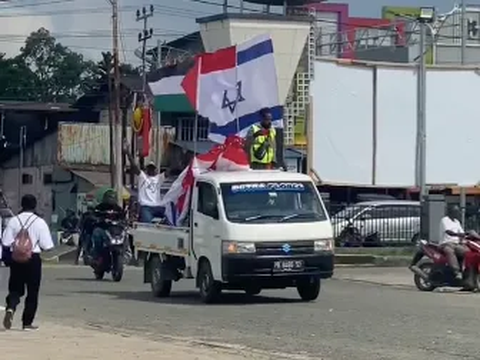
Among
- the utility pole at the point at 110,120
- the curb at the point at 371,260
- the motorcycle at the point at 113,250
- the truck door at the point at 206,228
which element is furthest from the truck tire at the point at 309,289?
the utility pole at the point at 110,120

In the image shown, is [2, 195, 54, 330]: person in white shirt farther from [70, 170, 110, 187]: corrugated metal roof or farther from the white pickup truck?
[70, 170, 110, 187]: corrugated metal roof

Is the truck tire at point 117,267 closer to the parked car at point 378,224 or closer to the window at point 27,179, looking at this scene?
the parked car at point 378,224

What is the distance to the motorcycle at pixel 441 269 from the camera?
959 inches

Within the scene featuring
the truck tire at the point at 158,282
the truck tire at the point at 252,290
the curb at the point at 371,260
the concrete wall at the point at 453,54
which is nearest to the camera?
the truck tire at the point at 252,290

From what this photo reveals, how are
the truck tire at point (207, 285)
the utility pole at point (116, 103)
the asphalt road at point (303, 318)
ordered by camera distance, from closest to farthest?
1. the asphalt road at point (303, 318)
2. the truck tire at point (207, 285)
3. the utility pole at point (116, 103)

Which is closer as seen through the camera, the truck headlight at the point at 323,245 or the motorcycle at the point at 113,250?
the truck headlight at the point at 323,245

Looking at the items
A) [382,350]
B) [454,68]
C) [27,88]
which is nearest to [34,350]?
[382,350]

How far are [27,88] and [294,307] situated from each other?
85.0 metres

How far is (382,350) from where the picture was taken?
14.4m

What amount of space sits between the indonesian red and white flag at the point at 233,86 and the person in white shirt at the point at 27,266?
794 cm

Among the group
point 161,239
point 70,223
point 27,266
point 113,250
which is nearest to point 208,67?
point 161,239

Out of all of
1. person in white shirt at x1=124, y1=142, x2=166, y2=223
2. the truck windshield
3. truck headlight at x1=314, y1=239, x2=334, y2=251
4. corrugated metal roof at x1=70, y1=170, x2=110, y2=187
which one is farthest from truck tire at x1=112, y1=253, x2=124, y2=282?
corrugated metal roof at x1=70, y1=170, x2=110, y2=187

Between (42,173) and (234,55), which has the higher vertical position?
(234,55)

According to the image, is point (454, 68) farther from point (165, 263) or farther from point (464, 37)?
point (165, 263)
